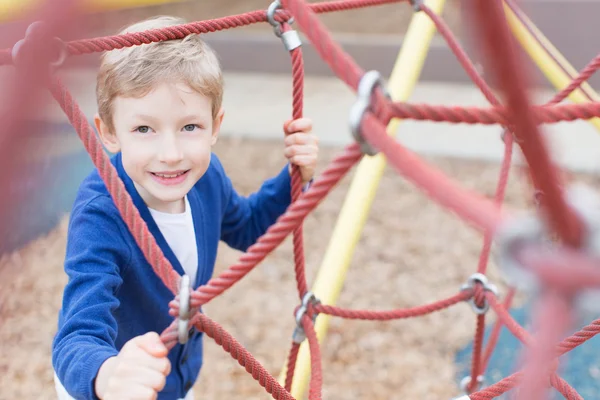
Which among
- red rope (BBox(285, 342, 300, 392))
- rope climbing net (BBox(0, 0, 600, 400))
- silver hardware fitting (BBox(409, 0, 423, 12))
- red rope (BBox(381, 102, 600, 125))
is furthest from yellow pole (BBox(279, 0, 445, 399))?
red rope (BBox(381, 102, 600, 125))

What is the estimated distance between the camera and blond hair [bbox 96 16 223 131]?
0.60 meters

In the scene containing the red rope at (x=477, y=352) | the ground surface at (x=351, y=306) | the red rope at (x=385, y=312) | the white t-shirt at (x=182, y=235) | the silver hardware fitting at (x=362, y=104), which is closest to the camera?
the silver hardware fitting at (x=362, y=104)

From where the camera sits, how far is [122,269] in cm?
66

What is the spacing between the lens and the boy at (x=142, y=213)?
0.52 meters

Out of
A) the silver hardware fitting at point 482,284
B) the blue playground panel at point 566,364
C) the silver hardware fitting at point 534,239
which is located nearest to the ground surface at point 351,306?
the blue playground panel at point 566,364

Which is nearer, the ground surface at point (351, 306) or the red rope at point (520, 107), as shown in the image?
the red rope at point (520, 107)

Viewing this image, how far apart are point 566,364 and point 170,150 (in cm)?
102

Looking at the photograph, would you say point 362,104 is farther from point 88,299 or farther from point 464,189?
point 88,299

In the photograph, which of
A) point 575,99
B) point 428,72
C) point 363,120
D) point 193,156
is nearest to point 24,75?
point 363,120

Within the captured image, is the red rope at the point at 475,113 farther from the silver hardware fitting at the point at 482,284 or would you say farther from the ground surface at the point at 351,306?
the ground surface at the point at 351,306

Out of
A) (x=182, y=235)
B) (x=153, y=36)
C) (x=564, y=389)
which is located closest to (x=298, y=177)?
(x=182, y=235)

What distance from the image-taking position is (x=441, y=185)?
0.36 meters

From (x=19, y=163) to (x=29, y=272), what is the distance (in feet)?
5.09

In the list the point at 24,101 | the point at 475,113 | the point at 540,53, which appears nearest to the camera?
the point at 24,101
